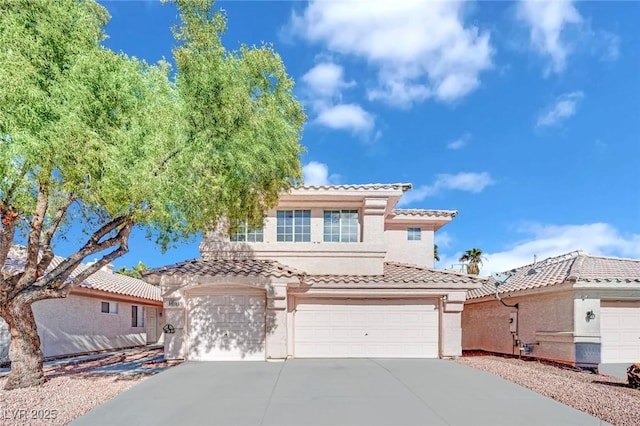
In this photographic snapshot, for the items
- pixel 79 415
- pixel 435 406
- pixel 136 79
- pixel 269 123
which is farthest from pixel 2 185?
pixel 435 406

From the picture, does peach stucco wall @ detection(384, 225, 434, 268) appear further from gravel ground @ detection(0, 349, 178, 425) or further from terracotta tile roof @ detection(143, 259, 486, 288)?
gravel ground @ detection(0, 349, 178, 425)

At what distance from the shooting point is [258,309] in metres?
13.4

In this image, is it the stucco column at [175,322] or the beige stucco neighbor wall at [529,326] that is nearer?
the stucco column at [175,322]

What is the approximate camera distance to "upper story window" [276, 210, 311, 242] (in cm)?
1554

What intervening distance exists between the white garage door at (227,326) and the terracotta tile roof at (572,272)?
10529 mm

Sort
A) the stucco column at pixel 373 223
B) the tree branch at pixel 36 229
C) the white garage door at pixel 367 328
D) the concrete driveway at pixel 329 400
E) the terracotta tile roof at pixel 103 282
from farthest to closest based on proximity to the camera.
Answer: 1. the terracotta tile roof at pixel 103 282
2. the stucco column at pixel 373 223
3. the white garage door at pixel 367 328
4. the tree branch at pixel 36 229
5. the concrete driveway at pixel 329 400

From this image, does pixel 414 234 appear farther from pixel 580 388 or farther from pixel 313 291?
pixel 580 388

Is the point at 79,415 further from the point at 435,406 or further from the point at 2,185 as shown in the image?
the point at 435,406

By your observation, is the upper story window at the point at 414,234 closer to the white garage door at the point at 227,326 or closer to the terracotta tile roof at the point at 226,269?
the terracotta tile roof at the point at 226,269

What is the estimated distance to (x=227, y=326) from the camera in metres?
13.4

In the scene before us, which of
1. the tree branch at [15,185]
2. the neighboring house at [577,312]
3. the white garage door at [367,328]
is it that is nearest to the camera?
the tree branch at [15,185]

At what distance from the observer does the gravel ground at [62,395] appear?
276 inches

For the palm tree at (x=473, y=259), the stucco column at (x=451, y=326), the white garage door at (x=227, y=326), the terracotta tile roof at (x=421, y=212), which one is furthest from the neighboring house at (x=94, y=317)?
the palm tree at (x=473, y=259)

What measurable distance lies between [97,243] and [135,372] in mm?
4312
